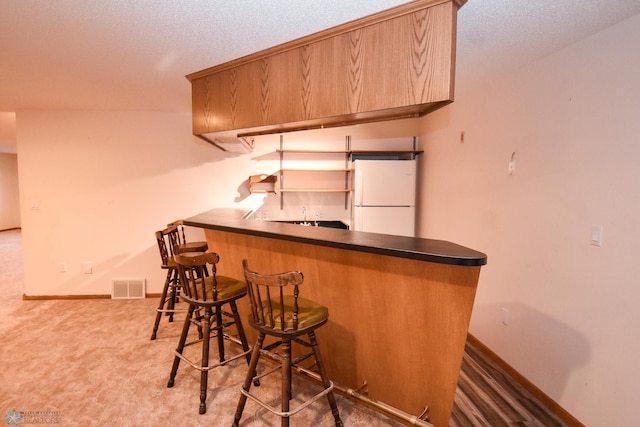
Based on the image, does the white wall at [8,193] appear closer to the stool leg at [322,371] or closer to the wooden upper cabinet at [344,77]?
the wooden upper cabinet at [344,77]

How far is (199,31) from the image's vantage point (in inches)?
80.4

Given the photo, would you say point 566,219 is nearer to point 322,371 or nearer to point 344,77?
point 344,77

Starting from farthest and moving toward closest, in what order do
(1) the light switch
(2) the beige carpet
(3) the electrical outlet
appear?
(3) the electrical outlet, (2) the beige carpet, (1) the light switch

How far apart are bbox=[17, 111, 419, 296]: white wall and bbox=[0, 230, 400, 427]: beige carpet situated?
2.20 ft

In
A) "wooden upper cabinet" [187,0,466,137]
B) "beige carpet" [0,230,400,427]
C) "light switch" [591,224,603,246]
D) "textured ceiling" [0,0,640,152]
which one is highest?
"textured ceiling" [0,0,640,152]

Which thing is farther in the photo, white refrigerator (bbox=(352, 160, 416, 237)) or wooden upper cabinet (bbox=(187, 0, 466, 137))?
white refrigerator (bbox=(352, 160, 416, 237))

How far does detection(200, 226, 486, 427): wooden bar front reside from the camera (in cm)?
175

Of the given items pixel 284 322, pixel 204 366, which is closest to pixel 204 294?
pixel 204 366

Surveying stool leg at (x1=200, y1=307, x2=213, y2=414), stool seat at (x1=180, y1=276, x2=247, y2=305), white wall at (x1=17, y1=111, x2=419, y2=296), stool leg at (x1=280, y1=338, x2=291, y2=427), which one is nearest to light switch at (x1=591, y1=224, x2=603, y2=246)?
stool leg at (x1=280, y1=338, x2=291, y2=427)

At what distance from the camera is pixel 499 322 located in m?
2.76

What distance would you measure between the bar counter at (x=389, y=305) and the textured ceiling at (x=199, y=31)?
1.25 metres

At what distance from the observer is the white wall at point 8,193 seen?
970 cm

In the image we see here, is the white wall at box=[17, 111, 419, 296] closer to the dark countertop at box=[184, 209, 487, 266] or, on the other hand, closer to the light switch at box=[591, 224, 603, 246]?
the dark countertop at box=[184, 209, 487, 266]

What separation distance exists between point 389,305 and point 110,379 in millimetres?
2131
